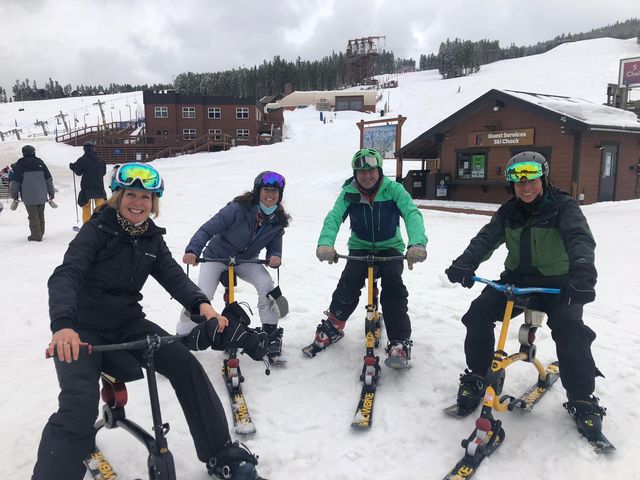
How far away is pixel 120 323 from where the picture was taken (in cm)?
324

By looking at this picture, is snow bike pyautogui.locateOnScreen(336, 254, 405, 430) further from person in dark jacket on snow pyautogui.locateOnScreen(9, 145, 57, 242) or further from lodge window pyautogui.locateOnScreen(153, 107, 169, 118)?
lodge window pyautogui.locateOnScreen(153, 107, 169, 118)

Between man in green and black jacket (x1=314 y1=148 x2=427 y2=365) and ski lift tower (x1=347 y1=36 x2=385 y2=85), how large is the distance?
10174 cm

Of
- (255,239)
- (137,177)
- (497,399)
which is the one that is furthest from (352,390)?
(137,177)

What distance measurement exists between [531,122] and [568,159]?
82.7 inches

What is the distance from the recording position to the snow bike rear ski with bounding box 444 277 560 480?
127 inches

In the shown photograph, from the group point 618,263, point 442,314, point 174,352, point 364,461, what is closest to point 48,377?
point 174,352

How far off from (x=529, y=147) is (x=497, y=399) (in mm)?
17501

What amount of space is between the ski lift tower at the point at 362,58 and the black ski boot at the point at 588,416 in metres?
104

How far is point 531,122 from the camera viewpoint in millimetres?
18438

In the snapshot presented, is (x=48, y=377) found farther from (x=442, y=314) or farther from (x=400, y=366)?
(x=442, y=314)

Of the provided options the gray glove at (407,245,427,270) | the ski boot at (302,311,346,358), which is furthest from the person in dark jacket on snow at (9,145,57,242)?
the gray glove at (407,245,427,270)

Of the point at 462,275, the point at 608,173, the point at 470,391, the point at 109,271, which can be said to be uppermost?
the point at 109,271

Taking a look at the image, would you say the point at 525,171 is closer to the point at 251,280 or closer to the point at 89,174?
the point at 251,280

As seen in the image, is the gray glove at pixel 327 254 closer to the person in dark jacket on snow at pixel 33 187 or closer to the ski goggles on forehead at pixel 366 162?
the ski goggles on forehead at pixel 366 162
